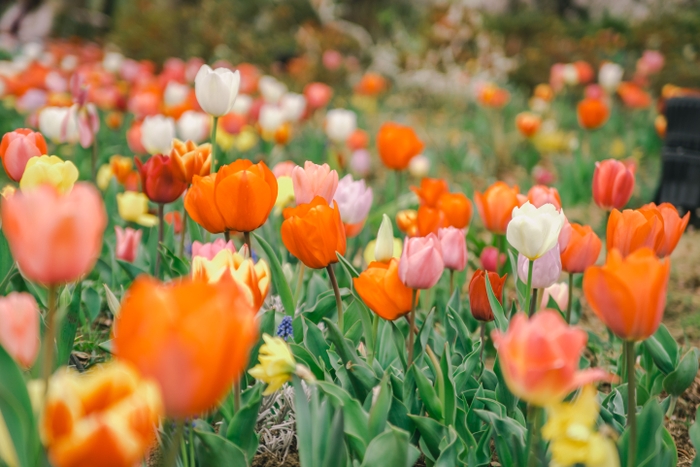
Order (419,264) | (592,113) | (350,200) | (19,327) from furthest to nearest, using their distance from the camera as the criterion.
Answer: (592,113) < (350,200) < (419,264) < (19,327)

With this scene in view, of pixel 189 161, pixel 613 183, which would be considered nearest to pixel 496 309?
pixel 613 183

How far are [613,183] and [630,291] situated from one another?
3.15ft

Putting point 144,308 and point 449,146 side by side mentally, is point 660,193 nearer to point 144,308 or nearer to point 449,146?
point 449,146

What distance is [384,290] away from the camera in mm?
1292

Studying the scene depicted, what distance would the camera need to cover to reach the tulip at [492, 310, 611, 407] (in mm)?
794

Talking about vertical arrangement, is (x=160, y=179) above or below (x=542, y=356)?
below

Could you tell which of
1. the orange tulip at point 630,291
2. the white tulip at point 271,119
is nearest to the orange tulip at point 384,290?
the orange tulip at point 630,291

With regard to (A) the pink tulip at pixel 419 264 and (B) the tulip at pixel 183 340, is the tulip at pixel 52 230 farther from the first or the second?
(A) the pink tulip at pixel 419 264

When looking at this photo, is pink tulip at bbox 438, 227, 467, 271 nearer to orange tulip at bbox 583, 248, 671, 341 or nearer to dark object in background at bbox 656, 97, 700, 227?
orange tulip at bbox 583, 248, 671, 341

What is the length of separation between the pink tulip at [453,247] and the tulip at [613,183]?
0.43 m

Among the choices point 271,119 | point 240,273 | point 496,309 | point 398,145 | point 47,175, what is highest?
point 240,273

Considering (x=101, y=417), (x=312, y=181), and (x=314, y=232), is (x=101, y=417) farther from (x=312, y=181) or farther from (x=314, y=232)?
(x=312, y=181)

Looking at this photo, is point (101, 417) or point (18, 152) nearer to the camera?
point (101, 417)

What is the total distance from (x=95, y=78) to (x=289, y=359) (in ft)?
15.1
